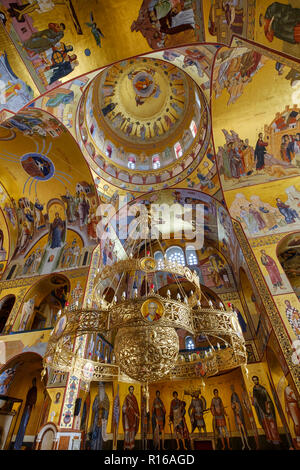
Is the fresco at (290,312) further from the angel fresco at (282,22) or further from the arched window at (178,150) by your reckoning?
the arched window at (178,150)

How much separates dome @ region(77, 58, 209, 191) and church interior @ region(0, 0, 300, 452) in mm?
79

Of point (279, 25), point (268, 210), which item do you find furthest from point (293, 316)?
point (279, 25)

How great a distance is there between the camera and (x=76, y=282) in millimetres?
9422

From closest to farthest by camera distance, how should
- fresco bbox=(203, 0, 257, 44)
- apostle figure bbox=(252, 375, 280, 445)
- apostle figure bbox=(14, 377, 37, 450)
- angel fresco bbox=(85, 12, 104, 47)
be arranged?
fresco bbox=(203, 0, 257, 44), angel fresco bbox=(85, 12, 104, 47), apostle figure bbox=(252, 375, 280, 445), apostle figure bbox=(14, 377, 37, 450)

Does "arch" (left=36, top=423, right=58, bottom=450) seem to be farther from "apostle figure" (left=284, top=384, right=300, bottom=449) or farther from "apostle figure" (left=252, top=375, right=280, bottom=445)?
"apostle figure" (left=252, top=375, right=280, bottom=445)

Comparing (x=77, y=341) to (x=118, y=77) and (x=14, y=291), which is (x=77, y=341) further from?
(x=118, y=77)

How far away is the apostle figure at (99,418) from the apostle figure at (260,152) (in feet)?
34.7

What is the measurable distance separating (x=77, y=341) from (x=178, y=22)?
9.08 meters

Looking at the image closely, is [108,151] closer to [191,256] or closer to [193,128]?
[193,128]

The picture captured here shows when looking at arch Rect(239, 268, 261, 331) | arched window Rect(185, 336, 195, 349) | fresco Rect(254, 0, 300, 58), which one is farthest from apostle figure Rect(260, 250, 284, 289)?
arched window Rect(185, 336, 195, 349)

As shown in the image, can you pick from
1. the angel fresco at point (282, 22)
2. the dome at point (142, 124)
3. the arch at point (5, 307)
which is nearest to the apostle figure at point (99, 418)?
the arch at point (5, 307)

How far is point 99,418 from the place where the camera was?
951 cm

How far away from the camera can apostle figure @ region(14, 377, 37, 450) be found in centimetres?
903

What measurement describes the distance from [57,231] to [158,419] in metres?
8.86
